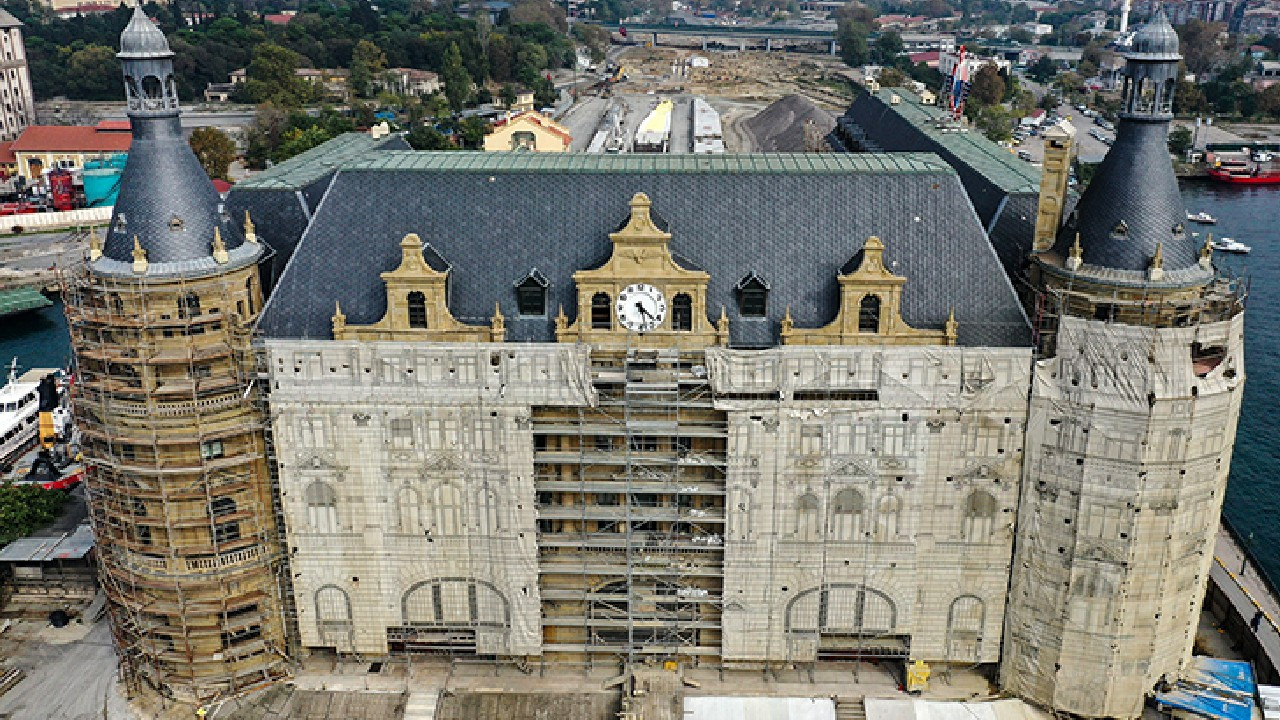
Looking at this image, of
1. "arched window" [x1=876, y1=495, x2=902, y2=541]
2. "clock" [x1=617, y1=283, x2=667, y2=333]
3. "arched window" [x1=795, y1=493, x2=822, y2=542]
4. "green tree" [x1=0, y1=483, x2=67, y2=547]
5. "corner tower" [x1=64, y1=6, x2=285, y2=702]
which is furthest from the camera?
"green tree" [x1=0, y1=483, x2=67, y2=547]

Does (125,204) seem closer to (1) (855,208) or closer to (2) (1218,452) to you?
(1) (855,208)

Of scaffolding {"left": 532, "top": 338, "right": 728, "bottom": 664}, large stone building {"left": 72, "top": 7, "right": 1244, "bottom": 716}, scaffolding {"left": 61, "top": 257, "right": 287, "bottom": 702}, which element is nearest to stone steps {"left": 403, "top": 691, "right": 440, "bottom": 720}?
large stone building {"left": 72, "top": 7, "right": 1244, "bottom": 716}

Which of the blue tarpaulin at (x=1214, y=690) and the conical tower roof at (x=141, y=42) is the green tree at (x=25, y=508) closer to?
the conical tower roof at (x=141, y=42)

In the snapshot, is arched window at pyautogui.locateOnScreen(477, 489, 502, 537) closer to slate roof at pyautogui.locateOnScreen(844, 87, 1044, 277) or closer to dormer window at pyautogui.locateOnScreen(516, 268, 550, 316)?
dormer window at pyautogui.locateOnScreen(516, 268, 550, 316)

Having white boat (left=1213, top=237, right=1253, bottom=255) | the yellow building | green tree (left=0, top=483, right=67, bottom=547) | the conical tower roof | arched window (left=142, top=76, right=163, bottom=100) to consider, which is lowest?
white boat (left=1213, top=237, right=1253, bottom=255)

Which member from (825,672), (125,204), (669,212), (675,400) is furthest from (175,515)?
(825,672)
